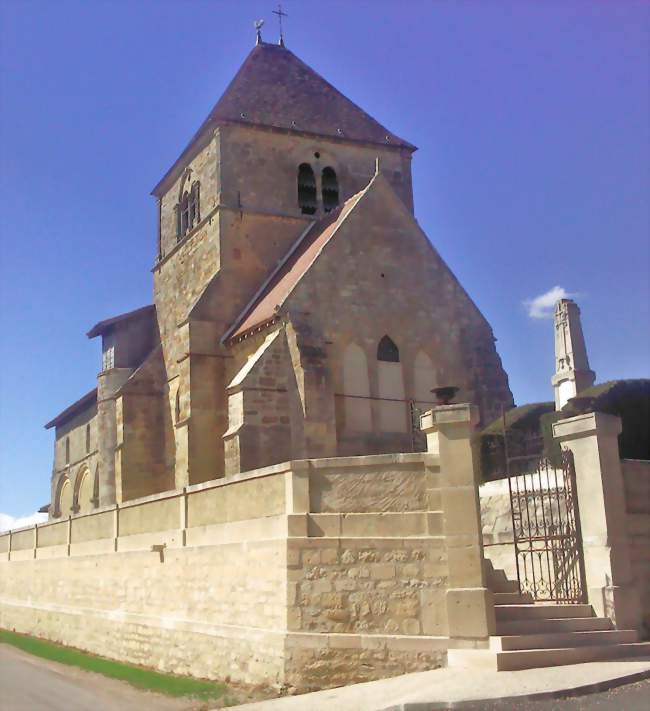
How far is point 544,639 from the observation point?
11.4 m

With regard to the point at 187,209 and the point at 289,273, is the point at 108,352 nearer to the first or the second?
the point at 187,209

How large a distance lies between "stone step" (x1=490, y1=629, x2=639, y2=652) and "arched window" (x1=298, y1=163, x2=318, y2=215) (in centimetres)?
1792

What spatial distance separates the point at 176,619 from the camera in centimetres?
1490

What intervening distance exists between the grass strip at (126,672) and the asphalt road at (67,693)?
23 cm

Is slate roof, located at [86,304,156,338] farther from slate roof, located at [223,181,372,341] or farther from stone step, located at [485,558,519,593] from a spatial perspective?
stone step, located at [485,558,519,593]

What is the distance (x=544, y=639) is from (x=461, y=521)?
Result: 1.86 m

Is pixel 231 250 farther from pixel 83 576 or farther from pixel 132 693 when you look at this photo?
pixel 132 693

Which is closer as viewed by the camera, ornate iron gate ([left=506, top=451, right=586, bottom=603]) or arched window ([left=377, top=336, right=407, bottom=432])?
ornate iron gate ([left=506, top=451, right=586, bottom=603])

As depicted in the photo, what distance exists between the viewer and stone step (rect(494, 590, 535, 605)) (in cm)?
1267

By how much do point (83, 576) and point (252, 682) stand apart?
900cm

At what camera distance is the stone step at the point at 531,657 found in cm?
1087

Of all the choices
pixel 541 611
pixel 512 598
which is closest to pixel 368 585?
pixel 512 598

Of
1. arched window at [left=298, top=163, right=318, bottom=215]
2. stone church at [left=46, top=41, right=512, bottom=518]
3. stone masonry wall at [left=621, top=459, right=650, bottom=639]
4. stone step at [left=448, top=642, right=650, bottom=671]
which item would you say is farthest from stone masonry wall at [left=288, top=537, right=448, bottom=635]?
arched window at [left=298, top=163, right=318, bottom=215]

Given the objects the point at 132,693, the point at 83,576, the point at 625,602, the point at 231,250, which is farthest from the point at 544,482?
the point at 231,250
